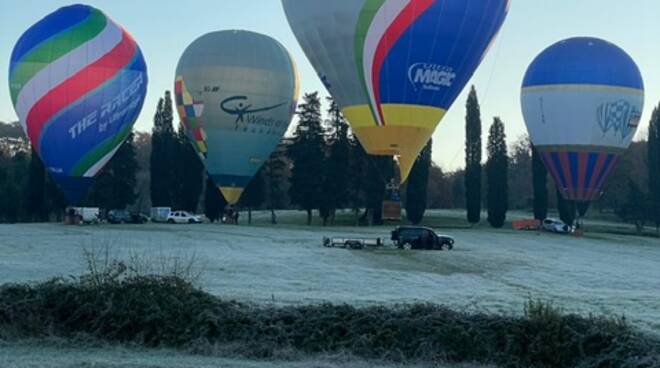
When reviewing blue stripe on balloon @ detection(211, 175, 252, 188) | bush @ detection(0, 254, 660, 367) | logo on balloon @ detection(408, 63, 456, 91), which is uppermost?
logo on balloon @ detection(408, 63, 456, 91)

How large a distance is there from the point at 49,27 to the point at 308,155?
22.7 meters

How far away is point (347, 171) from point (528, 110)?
1571 cm

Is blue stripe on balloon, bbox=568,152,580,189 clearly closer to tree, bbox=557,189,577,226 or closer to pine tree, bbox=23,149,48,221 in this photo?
tree, bbox=557,189,577,226

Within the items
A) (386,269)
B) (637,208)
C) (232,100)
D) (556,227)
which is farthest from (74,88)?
(637,208)

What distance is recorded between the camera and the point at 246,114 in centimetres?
5116

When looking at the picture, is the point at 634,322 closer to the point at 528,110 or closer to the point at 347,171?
the point at 528,110

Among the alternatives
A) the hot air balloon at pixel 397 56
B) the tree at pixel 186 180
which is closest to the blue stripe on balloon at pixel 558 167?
the hot air balloon at pixel 397 56

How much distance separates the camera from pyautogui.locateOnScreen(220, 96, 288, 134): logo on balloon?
1998 inches

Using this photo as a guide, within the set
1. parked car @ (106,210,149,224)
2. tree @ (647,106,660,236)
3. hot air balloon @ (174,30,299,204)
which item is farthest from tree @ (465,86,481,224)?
parked car @ (106,210,149,224)

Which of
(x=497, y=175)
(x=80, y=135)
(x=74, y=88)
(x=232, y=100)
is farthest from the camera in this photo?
(x=497, y=175)

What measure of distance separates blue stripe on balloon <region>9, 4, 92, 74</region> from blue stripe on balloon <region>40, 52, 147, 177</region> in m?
3.79

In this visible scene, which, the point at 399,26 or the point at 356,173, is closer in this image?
the point at 399,26

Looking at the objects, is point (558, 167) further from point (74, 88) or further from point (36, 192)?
point (36, 192)

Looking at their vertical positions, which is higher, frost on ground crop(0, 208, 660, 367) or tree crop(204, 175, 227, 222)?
tree crop(204, 175, 227, 222)
